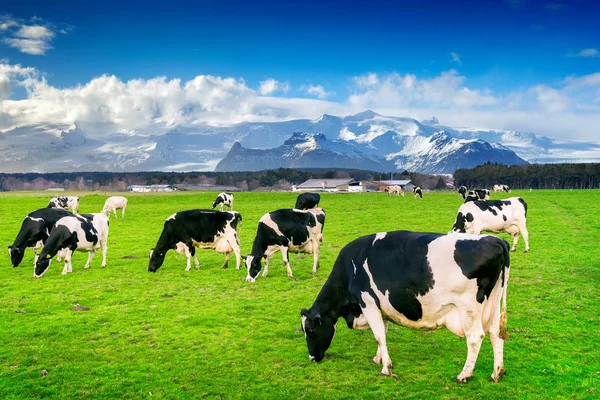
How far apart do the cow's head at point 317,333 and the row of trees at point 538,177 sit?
14212cm

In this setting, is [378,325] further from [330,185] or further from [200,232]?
[330,185]

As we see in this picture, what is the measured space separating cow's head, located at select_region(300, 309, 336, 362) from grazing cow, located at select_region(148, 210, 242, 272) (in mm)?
10663

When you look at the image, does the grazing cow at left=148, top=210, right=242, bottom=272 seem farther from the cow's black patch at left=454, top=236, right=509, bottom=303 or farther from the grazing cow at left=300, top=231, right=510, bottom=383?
the cow's black patch at left=454, top=236, right=509, bottom=303

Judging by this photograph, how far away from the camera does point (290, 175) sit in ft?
541

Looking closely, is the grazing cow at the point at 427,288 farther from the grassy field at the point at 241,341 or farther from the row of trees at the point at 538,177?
the row of trees at the point at 538,177

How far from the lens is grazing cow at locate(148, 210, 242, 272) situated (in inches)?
787

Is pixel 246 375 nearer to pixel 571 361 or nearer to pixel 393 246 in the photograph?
pixel 393 246

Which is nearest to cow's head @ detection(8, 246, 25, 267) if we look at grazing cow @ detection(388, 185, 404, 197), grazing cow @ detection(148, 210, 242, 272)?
grazing cow @ detection(148, 210, 242, 272)

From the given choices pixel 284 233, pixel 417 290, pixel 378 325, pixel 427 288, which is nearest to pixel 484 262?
pixel 427 288

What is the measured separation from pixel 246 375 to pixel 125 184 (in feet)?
652

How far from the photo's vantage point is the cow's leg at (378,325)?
8922 millimetres

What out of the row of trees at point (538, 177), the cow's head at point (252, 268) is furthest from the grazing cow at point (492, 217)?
the row of trees at point (538, 177)

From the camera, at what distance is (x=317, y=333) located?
971 centimetres

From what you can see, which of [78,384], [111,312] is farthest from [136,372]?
[111,312]
